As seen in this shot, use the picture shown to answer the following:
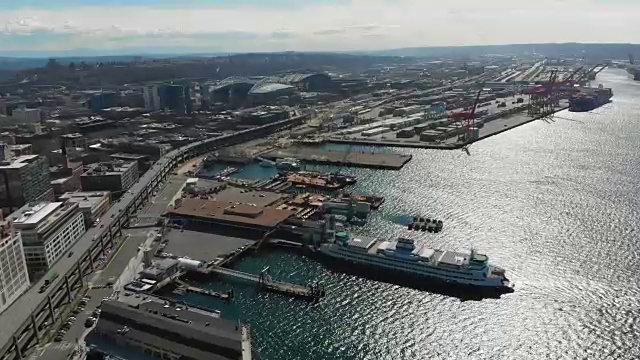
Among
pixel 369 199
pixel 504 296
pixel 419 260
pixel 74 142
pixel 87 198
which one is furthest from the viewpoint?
pixel 74 142

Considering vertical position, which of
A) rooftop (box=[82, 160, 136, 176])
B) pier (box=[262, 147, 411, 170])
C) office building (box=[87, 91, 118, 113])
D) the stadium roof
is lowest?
pier (box=[262, 147, 411, 170])

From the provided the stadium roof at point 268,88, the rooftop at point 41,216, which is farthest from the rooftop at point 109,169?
the stadium roof at point 268,88

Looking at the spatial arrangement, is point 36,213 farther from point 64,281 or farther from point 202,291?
point 202,291

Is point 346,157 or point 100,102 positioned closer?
point 346,157

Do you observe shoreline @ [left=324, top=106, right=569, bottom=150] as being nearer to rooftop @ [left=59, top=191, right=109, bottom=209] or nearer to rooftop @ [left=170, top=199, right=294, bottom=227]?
rooftop @ [left=170, top=199, right=294, bottom=227]

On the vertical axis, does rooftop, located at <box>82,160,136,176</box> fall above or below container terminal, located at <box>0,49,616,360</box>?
above

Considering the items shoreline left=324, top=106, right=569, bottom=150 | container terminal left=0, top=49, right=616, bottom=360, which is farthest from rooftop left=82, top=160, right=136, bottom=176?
shoreline left=324, top=106, right=569, bottom=150

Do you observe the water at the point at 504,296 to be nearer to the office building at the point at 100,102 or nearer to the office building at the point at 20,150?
the office building at the point at 20,150

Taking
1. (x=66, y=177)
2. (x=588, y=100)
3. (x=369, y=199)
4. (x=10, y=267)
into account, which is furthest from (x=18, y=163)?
(x=588, y=100)
